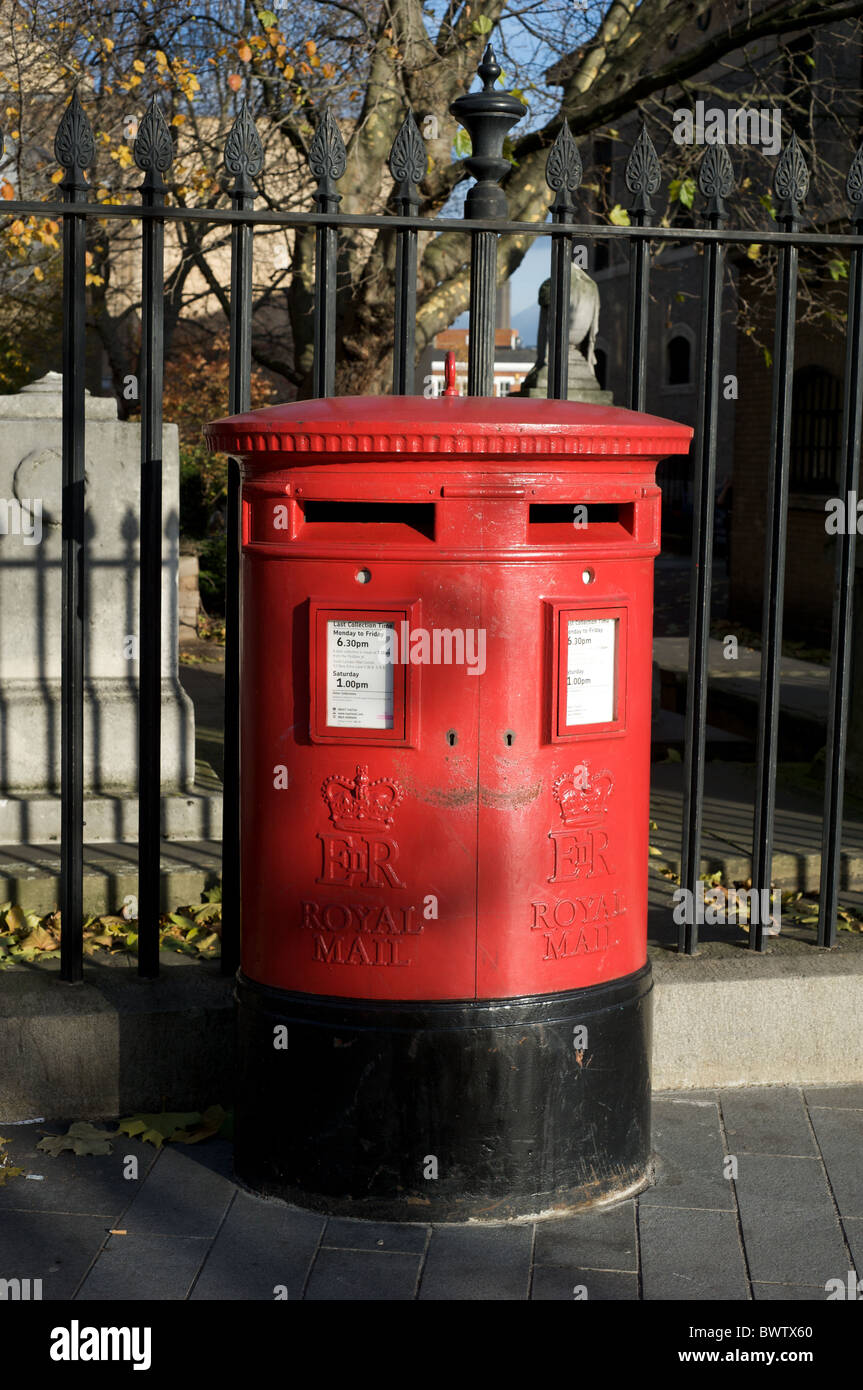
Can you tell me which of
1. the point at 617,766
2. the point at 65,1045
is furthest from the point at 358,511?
the point at 65,1045

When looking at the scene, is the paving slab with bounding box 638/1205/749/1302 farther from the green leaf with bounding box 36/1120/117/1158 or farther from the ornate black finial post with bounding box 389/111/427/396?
the ornate black finial post with bounding box 389/111/427/396

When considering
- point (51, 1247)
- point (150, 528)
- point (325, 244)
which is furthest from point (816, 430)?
point (51, 1247)

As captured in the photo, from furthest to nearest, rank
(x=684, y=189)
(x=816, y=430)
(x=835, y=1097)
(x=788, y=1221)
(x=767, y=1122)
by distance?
(x=816, y=430), (x=684, y=189), (x=835, y=1097), (x=767, y=1122), (x=788, y=1221)

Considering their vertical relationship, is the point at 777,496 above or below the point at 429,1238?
above

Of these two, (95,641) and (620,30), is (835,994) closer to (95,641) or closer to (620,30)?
(95,641)

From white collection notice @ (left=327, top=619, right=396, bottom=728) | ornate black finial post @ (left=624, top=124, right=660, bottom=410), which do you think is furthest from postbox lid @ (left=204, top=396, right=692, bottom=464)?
ornate black finial post @ (left=624, top=124, right=660, bottom=410)

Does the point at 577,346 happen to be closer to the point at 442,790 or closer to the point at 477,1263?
the point at 442,790

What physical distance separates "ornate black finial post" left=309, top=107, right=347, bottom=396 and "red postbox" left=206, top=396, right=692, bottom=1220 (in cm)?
55

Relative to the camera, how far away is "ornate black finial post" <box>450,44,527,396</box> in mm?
3682

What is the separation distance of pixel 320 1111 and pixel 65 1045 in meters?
0.87

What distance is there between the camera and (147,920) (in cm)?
388

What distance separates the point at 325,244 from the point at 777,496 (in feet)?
4.58

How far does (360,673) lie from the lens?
3.12 m

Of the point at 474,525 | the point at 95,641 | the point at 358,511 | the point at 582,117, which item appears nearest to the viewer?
the point at 474,525
